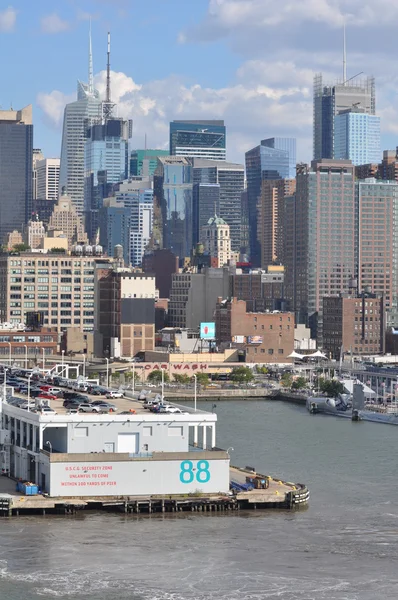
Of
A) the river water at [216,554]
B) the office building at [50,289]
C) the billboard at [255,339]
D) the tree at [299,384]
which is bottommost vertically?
the tree at [299,384]

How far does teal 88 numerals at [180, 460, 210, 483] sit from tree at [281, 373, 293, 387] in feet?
284

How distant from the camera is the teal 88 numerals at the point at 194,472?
62.1 meters

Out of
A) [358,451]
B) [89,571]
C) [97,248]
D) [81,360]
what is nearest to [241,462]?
[358,451]

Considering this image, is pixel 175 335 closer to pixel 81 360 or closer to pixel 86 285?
pixel 86 285

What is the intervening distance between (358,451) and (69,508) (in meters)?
31.7

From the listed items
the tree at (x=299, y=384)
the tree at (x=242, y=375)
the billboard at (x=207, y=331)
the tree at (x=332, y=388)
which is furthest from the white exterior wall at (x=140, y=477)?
the billboard at (x=207, y=331)

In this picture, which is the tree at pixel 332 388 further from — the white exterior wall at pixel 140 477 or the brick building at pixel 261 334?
the white exterior wall at pixel 140 477

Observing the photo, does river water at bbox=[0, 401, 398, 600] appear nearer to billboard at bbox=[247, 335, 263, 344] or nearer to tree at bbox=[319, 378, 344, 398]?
tree at bbox=[319, 378, 344, 398]

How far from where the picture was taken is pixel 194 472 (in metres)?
62.1

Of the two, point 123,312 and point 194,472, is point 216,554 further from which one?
point 123,312

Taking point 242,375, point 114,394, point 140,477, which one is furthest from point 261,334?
point 140,477

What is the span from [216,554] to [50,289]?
125566 millimetres

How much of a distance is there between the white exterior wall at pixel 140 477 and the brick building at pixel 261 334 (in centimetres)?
10936

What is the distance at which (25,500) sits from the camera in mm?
60500
